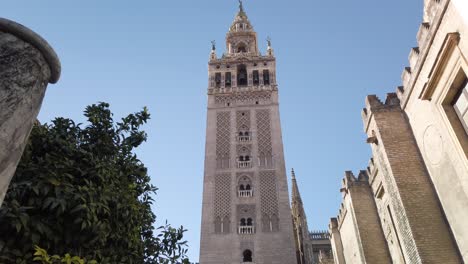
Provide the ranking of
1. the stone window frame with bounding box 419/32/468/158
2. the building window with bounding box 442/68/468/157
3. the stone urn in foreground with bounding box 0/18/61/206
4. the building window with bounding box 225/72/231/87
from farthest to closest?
the building window with bounding box 225/72/231/87
the building window with bounding box 442/68/468/157
the stone window frame with bounding box 419/32/468/158
the stone urn in foreground with bounding box 0/18/61/206

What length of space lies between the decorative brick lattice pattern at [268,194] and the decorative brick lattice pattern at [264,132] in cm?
163

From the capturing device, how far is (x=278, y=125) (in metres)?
→ 25.8

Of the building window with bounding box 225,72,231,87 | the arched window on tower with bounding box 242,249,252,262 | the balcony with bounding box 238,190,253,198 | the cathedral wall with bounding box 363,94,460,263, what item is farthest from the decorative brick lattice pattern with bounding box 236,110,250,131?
the cathedral wall with bounding box 363,94,460,263

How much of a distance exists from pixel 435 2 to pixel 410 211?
367 cm

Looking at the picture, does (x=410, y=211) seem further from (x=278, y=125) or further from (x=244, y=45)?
(x=244, y=45)

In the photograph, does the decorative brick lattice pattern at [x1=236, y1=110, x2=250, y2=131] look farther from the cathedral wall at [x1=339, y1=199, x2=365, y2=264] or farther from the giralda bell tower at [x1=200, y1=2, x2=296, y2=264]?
the cathedral wall at [x1=339, y1=199, x2=365, y2=264]

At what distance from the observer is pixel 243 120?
86.4 ft

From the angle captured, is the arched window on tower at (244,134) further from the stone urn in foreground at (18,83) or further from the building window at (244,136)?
the stone urn in foreground at (18,83)

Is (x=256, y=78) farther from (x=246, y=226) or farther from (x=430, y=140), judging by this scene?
(x=430, y=140)

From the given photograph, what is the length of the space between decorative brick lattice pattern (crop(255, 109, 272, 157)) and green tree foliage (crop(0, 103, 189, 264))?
61.0ft

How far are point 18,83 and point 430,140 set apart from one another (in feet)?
23.1

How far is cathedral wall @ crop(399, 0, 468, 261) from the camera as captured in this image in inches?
219

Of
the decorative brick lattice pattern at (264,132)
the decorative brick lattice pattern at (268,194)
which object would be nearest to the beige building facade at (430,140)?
the decorative brick lattice pattern at (268,194)

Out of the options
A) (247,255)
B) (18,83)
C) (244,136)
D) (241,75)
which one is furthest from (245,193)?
(18,83)
